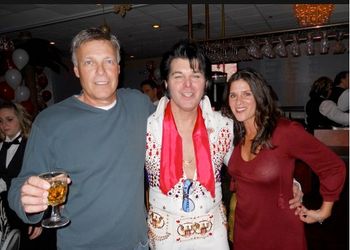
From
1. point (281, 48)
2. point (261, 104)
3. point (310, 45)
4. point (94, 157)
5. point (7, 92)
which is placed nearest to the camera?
point (94, 157)

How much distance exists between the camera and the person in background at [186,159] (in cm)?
165

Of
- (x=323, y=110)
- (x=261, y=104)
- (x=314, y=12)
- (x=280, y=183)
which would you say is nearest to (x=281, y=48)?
(x=314, y=12)

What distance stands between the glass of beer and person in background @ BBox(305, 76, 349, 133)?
4158 millimetres

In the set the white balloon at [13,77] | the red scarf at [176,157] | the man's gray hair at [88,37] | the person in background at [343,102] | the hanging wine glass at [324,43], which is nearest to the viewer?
the man's gray hair at [88,37]

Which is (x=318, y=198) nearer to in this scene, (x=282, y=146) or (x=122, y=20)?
(x=282, y=146)

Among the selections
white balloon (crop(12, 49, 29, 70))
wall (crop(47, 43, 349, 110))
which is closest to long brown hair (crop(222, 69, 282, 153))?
white balloon (crop(12, 49, 29, 70))

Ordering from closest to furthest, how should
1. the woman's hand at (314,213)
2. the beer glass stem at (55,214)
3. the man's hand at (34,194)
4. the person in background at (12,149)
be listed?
the man's hand at (34,194) → the beer glass stem at (55,214) → the woman's hand at (314,213) → the person in background at (12,149)

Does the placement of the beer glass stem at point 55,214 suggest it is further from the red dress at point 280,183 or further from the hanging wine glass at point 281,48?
the hanging wine glass at point 281,48

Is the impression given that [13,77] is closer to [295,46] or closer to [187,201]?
[295,46]

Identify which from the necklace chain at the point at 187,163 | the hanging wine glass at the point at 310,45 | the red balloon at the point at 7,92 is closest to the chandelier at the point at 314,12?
the hanging wine glass at the point at 310,45

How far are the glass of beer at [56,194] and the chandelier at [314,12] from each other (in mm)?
3883

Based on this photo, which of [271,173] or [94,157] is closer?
[94,157]

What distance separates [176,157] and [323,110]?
11.8ft

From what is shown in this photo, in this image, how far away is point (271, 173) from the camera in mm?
1769
